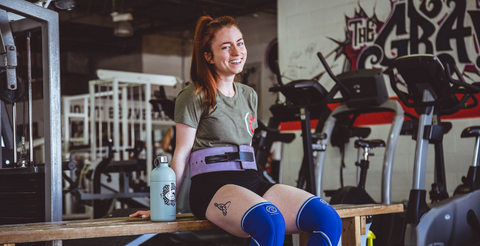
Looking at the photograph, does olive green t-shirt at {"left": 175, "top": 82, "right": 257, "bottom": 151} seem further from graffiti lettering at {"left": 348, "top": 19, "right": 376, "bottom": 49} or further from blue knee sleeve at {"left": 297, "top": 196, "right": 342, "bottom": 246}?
graffiti lettering at {"left": 348, "top": 19, "right": 376, "bottom": 49}

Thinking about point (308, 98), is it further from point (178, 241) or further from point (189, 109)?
point (178, 241)

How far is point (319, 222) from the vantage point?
5.53 feet

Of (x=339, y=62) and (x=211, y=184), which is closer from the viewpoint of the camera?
(x=211, y=184)

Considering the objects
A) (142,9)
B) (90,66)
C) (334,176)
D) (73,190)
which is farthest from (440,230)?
Answer: (90,66)

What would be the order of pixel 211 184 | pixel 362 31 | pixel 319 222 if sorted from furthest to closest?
pixel 362 31, pixel 211 184, pixel 319 222

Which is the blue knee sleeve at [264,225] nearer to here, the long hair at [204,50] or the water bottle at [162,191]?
the water bottle at [162,191]

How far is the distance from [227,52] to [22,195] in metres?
1.02

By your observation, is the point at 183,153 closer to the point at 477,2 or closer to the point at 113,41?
the point at 477,2

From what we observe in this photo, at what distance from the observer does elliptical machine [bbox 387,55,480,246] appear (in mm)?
2914

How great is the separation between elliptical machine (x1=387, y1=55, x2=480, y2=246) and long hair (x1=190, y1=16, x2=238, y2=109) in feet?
4.99

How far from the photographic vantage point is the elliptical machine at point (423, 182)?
291 centimetres

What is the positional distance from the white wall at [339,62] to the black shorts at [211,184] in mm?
3015

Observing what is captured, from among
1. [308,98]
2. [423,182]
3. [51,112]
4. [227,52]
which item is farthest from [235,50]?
[423,182]

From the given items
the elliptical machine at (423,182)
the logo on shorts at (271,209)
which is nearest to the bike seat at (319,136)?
the elliptical machine at (423,182)
